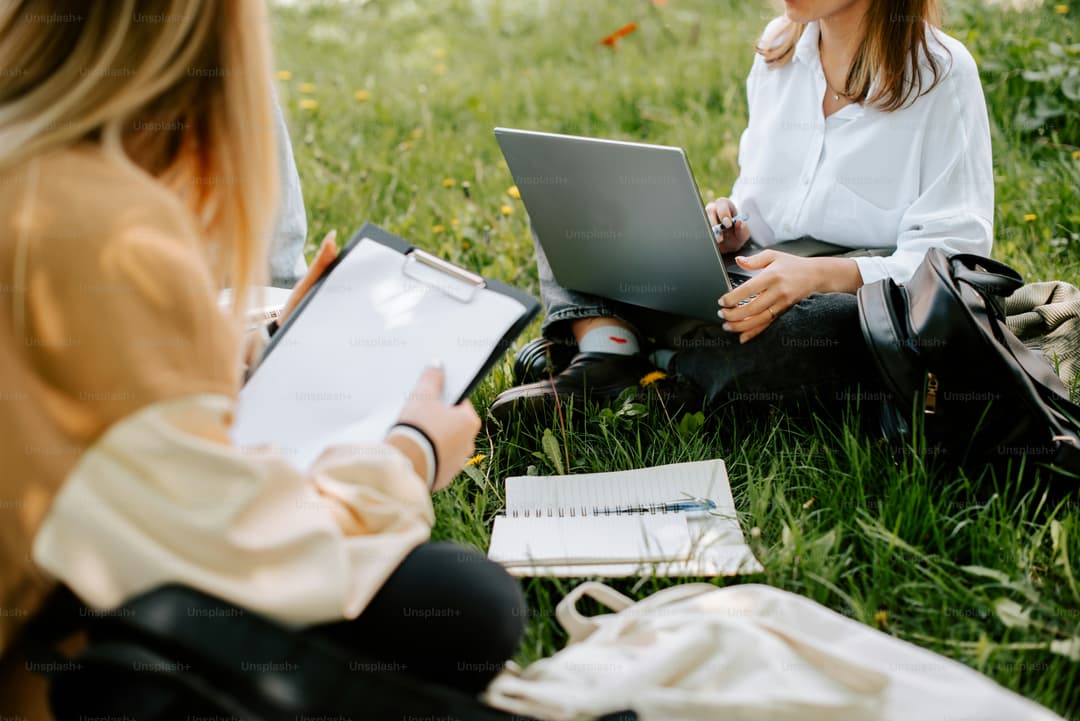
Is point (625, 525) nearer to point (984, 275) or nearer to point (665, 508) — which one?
point (665, 508)

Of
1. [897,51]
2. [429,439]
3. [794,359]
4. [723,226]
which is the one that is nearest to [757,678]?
[429,439]

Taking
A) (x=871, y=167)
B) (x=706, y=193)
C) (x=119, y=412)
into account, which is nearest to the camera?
(x=119, y=412)

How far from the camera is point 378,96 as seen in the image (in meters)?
4.31

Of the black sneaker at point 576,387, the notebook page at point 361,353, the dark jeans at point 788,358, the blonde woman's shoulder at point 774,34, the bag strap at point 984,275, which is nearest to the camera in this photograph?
the notebook page at point 361,353

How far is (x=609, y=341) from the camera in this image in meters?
2.38

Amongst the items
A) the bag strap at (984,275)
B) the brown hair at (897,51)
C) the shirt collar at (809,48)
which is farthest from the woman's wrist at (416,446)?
the shirt collar at (809,48)

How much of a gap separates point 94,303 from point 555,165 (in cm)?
118

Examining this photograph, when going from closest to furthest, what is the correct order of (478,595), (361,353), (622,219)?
1. (478,595)
2. (361,353)
3. (622,219)

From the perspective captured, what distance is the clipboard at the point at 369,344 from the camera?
4.92 feet

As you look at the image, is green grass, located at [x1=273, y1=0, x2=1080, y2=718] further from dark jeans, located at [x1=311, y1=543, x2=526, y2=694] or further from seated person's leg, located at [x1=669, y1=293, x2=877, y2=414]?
dark jeans, located at [x1=311, y1=543, x2=526, y2=694]

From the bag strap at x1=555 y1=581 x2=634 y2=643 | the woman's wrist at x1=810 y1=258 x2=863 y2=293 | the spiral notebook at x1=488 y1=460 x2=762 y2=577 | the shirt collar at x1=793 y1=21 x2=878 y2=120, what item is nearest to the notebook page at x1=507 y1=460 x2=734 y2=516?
the spiral notebook at x1=488 y1=460 x2=762 y2=577

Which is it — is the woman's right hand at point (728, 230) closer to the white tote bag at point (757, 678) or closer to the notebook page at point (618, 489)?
the notebook page at point (618, 489)

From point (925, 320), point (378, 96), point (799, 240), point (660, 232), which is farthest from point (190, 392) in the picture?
point (378, 96)

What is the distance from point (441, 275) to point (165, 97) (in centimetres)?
54
